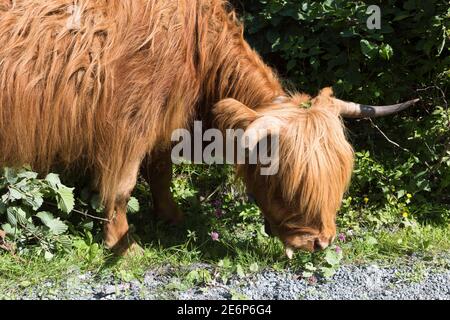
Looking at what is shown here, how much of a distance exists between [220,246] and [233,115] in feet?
3.90

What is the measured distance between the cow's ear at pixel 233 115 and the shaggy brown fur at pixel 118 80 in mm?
32

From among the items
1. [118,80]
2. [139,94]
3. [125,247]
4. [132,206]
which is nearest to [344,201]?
[132,206]

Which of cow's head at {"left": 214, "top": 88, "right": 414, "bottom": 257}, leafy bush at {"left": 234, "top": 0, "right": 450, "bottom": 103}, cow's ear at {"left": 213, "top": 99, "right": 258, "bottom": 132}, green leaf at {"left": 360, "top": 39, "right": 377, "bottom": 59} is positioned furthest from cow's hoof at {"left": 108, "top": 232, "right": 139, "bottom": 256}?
green leaf at {"left": 360, "top": 39, "right": 377, "bottom": 59}

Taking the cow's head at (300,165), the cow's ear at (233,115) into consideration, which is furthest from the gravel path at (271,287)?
the cow's ear at (233,115)

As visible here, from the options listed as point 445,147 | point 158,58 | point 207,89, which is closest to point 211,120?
point 207,89

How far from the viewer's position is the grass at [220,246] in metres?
4.33

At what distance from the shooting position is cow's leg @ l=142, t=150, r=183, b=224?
523cm

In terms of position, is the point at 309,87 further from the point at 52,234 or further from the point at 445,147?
the point at 52,234

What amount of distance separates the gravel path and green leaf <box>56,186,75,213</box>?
47cm

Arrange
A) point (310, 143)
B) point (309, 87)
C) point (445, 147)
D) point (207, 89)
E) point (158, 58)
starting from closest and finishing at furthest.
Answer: point (310, 143) → point (158, 58) → point (207, 89) → point (445, 147) → point (309, 87)

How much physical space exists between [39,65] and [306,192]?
6.41 ft

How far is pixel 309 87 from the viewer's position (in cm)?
583

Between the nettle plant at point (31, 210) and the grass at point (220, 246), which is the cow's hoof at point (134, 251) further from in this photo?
the nettle plant at point (31, 210)

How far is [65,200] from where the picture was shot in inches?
179
